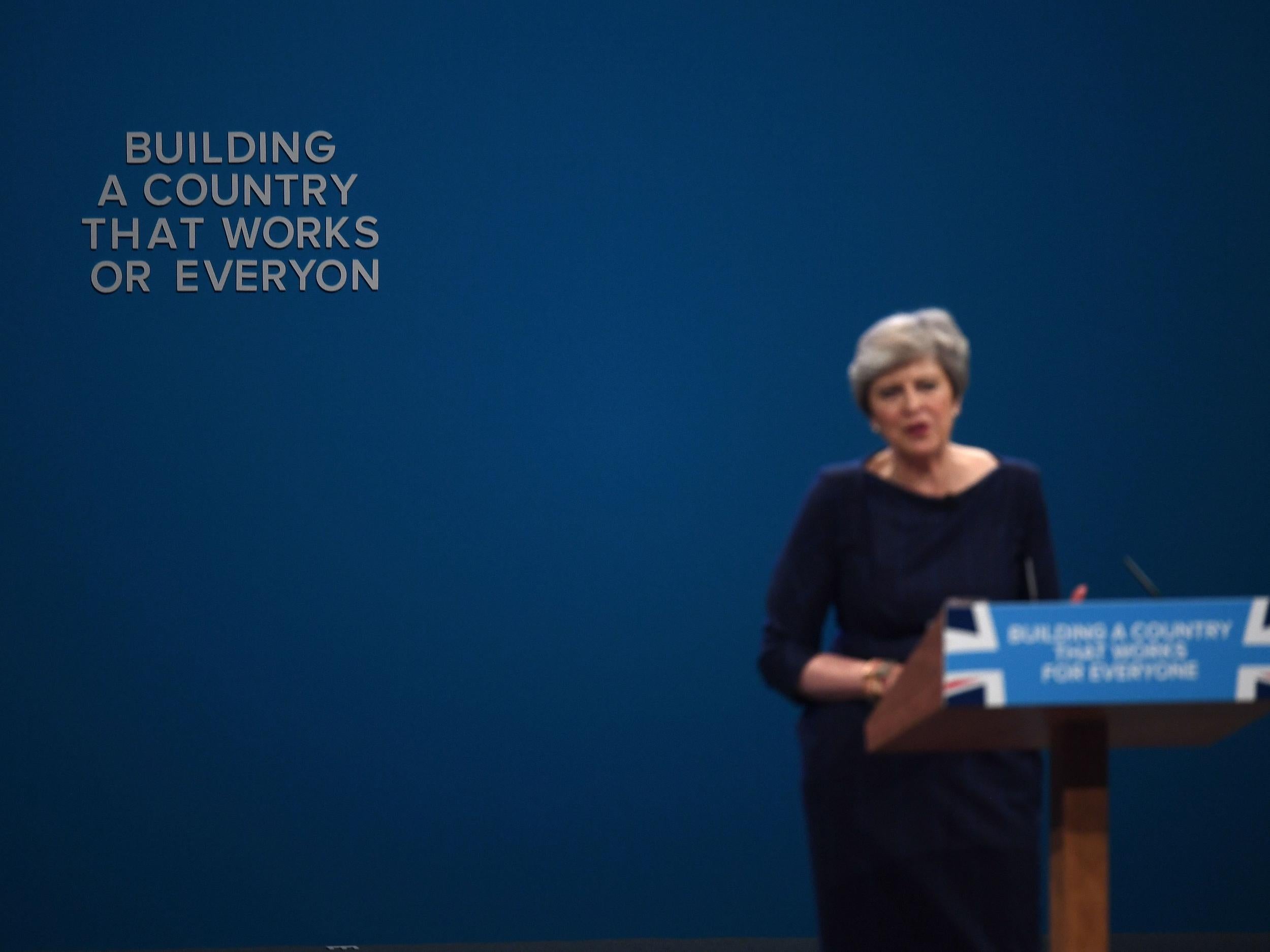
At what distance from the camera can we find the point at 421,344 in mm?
4090

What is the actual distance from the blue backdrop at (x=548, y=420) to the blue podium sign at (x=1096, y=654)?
2.64 meters

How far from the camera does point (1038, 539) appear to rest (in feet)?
7.02

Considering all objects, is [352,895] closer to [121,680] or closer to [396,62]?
[121,680]

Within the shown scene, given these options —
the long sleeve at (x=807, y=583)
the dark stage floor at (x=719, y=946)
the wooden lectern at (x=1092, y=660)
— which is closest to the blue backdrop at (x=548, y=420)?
the dark stage floor at (x=719, y=946)

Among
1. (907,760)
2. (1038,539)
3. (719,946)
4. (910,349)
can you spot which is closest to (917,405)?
(910,349)

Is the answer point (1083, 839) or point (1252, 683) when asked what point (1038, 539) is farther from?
point (1252, 683)

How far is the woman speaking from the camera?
207cm

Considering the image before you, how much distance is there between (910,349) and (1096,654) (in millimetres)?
736

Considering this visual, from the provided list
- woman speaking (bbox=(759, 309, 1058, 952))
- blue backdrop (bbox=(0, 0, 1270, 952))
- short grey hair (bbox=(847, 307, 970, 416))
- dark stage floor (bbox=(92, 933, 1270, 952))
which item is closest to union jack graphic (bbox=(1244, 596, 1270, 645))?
woman speaking (bbox=(759, 309, 1058, 952))

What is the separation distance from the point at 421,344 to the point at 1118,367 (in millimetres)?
2080

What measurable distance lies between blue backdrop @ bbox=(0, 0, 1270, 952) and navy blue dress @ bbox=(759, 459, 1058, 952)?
1907 mm

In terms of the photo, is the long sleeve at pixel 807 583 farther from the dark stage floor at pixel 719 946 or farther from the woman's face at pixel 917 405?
the dark stage floor at pixel 719 946

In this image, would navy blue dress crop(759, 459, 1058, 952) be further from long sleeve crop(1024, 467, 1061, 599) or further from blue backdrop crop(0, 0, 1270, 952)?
blue backdrop crop(0, 0, 1270, 952)

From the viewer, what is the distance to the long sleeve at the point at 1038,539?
213 cm
